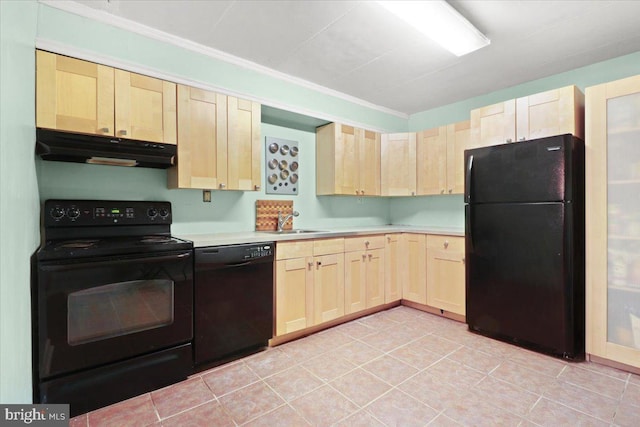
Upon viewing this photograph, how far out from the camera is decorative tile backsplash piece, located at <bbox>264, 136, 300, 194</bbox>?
3.12 meters

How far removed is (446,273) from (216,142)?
8.50ft

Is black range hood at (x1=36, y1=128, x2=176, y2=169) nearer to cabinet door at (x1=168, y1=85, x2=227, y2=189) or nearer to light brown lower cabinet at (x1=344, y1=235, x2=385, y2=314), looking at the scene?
cabinet door at (x1=168, y1=85, x2=227, y2=189)

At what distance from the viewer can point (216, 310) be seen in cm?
217

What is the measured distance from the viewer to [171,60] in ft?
7.71

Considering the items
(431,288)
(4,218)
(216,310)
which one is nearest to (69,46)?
(4,218)

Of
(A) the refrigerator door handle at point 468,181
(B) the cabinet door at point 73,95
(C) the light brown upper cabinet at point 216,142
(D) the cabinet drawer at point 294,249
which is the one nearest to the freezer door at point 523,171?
(A) the refrigerator door handle at point 468,181

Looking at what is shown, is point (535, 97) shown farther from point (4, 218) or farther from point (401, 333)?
point (4, 218)

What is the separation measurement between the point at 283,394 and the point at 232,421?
344 mm

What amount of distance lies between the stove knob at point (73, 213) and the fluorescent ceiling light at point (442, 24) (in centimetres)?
245

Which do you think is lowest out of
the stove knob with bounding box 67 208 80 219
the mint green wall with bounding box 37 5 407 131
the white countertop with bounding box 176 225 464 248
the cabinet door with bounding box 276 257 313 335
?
the cabinet door with bounding box 276 257 313 335

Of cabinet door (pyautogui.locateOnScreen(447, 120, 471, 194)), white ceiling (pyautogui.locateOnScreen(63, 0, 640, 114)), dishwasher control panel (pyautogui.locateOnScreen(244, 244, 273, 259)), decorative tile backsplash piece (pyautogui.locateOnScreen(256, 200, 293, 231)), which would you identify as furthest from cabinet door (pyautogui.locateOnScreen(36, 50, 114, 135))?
cabinet door (pyautogui.locateOnScreen(447, 120, 471, 194))

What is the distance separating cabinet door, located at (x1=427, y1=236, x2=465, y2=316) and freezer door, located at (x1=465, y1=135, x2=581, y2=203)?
0.57 m

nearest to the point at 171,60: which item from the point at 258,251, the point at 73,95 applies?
the point at 73,95

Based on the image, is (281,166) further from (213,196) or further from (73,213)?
(73,213)
